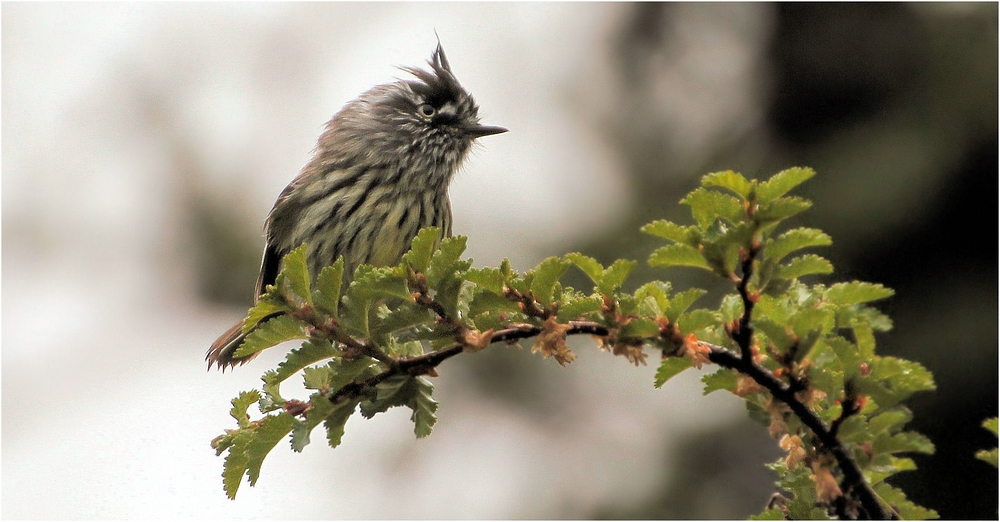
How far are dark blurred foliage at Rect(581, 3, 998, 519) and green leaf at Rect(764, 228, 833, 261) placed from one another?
5.07 metres

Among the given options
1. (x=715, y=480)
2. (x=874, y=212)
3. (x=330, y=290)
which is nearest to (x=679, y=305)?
(x=330, y=290)

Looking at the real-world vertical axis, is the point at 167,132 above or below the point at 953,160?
below

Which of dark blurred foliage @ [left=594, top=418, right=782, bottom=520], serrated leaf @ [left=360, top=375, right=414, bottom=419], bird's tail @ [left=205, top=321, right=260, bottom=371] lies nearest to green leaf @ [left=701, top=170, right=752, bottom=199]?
serrated leaf @ [left=360, top=375, right=414, bottom=419]

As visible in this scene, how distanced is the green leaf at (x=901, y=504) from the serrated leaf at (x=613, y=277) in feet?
2.10

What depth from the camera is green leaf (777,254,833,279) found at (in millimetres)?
1759

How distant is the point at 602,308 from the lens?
1886 millimetres

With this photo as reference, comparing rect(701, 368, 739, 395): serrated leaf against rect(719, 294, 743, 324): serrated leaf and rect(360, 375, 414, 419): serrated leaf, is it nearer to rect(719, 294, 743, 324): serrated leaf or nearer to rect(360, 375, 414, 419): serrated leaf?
rect(719, 294, 743, 324): serrated leaf

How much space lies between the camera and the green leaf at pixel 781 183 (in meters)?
1.65

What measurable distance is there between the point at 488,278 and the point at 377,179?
123 inches

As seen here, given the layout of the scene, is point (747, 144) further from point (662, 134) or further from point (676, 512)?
point (676, 512)

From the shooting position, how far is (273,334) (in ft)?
7.23

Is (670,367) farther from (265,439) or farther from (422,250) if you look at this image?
(265,439)

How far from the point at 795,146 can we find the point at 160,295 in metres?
5.67

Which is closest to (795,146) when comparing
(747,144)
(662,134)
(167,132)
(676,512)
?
(747,144)
